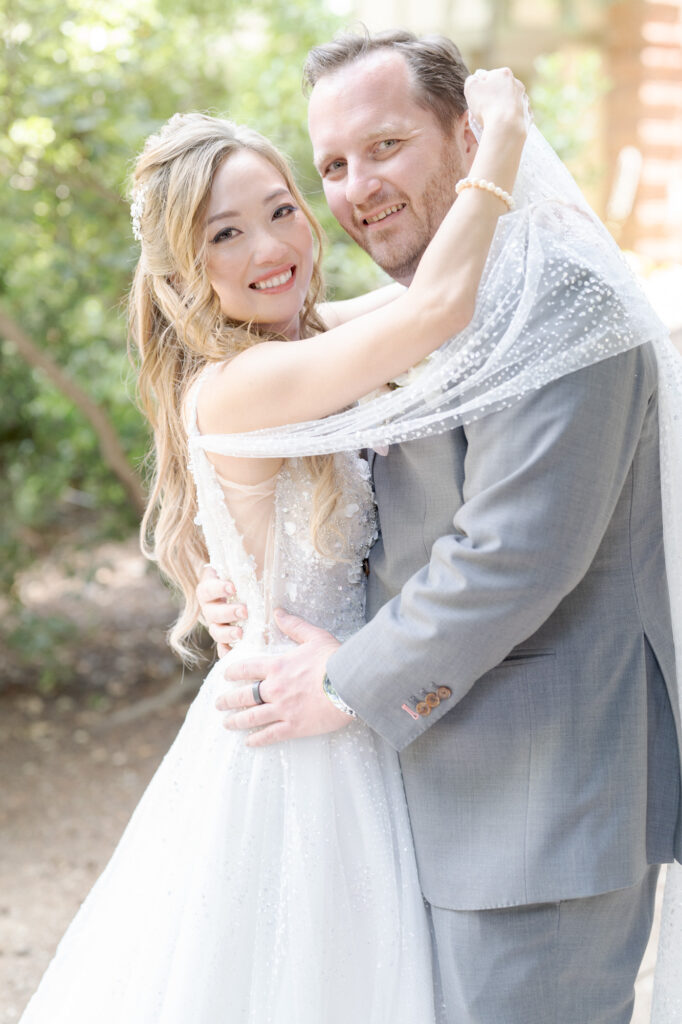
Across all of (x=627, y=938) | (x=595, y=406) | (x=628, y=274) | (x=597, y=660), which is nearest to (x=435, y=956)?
(x=627, y=938)

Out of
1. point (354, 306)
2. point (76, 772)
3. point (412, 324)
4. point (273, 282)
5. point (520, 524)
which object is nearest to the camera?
point (520, 524)

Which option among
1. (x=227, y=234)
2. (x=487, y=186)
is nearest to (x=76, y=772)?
(x=227, y=234)

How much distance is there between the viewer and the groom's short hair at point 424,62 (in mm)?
2016

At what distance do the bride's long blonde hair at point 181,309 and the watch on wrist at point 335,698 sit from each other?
28 centimetres

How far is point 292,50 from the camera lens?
229 inches

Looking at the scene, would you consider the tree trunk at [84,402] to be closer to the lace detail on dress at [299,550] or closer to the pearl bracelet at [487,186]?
the lace detail on dress at [299,550]

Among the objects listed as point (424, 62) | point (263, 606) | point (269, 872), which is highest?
point (424, 62)

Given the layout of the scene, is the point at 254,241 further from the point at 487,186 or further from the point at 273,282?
the point at 487,186

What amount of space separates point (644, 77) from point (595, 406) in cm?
767

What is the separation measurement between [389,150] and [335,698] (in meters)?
1.02

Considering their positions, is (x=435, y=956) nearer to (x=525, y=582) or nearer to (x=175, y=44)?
(x=525, y=582)

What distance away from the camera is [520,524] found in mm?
1579

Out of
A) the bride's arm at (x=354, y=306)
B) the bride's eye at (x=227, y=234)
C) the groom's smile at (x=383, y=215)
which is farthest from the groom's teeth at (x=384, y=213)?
the bride's arm at (x=354, y=306)

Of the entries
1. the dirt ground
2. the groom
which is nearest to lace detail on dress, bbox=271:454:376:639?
the groom
